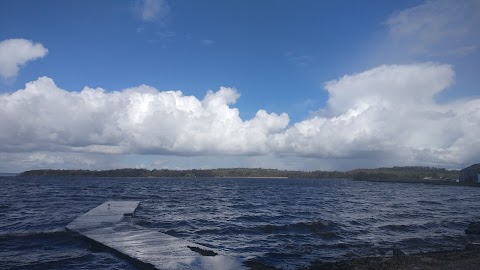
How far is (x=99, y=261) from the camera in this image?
16953 millimetres

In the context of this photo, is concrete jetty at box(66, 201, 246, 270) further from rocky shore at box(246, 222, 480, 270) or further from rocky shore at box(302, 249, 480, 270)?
rocky shore at box(302, 249, 480, 270)

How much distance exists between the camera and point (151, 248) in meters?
17.9

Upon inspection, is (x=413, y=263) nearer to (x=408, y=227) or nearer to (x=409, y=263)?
(x=409, y=263)

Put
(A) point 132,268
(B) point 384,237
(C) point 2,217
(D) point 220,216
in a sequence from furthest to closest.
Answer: (D) point 220,216 < (C) point 2,217 < (B) point 384,237 < (A) point 132,268

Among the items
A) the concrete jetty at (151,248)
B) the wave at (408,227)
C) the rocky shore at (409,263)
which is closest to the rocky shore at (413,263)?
the rocky shore at (409,263)

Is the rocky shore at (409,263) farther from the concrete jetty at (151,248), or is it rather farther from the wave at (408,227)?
the wave at (408,227)

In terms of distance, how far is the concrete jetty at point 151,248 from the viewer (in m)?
15.0

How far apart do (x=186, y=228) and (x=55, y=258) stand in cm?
1159

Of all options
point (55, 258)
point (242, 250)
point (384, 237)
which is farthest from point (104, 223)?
point (384, 237)

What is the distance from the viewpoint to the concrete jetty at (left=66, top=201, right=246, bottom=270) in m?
15.0

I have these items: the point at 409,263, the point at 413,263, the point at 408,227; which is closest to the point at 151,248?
the point at 409,263

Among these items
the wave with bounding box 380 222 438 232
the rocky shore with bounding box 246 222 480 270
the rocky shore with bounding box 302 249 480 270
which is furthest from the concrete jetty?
the wave with bounding box 380 222 438 232

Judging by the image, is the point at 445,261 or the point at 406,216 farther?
the point at 406,216

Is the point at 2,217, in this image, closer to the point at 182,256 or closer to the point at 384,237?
the point at 182,256
